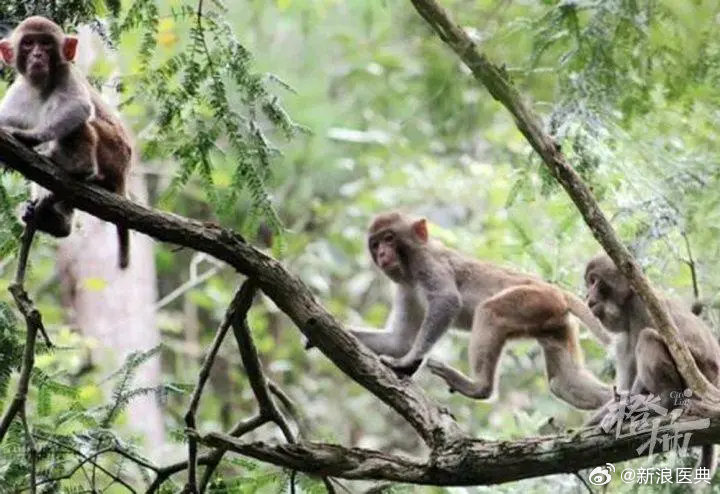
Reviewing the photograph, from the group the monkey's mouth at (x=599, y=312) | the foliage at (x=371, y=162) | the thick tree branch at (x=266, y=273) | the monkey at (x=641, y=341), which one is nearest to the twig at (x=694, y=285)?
the foliage at (x=371, y=162)

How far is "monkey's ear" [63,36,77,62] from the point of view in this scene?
6406 millimetres

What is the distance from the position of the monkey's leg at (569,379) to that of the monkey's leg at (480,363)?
1.07 feet

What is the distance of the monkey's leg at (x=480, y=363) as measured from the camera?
7.62 m

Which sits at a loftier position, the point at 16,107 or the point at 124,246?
the point at 16,107

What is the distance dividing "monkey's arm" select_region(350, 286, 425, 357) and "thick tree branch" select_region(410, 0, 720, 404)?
2510 mm

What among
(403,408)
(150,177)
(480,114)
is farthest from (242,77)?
(150,177)

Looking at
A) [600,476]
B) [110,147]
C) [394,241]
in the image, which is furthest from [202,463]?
[394,241]

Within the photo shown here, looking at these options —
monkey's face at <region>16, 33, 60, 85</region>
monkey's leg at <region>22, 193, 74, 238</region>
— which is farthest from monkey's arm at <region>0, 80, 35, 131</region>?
monkey's leg at <region>22, 193, 74, 238</region>

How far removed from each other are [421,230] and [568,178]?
2.75m

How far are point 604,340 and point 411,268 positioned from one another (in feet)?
4.44

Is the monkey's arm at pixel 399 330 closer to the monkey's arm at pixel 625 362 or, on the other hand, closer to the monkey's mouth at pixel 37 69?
the monkey's arm at pixel 625 362

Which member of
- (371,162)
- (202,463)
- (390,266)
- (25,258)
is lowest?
(202,463)

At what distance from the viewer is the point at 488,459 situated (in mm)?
5492

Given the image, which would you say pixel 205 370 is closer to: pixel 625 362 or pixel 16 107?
pixel 16 107
